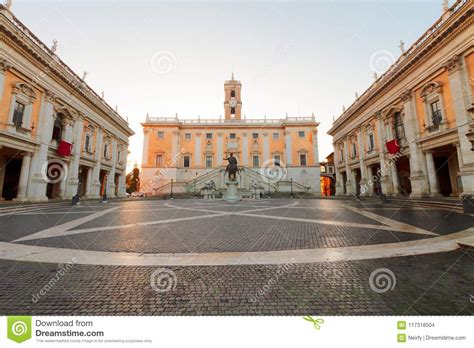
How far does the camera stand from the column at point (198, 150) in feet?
125

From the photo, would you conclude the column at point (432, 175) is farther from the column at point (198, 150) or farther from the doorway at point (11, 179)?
the doorway at point (11, 179)

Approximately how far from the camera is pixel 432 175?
1440cm

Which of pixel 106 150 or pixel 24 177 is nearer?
pixel 24 177

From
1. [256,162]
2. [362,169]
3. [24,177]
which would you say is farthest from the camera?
[256,162]

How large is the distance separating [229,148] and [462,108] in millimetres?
30298

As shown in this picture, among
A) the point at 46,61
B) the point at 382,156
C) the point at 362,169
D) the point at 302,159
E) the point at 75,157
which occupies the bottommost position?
the point at 362,169

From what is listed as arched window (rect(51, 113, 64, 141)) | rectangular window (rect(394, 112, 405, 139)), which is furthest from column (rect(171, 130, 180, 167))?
rectangular window (rect(394, 112, 405, 139))

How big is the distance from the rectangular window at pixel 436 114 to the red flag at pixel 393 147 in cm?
327

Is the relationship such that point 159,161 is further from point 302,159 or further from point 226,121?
point 302,159

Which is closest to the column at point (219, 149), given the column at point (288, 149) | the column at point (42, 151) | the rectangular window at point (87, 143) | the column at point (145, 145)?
the column at point (288, 149)

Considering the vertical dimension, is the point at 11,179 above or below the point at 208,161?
below

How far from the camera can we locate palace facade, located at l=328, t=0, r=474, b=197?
11695 mm

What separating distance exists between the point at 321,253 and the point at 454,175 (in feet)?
64.0

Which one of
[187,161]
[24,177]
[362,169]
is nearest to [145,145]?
[187,161]
